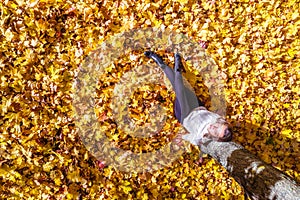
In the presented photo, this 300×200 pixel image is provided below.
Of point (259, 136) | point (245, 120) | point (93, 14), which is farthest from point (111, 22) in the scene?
point (259, 136)

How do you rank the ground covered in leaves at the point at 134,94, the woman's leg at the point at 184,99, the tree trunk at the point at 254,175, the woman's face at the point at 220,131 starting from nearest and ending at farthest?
the tree trunk at the point at 254,175, the woman's face at the point at 220,131, the woman's leg at the point at 184,99, the ground covered in leaves at the point at 134,94

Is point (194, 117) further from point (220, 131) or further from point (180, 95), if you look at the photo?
point (220, 131)

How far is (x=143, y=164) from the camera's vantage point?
393 centimetres

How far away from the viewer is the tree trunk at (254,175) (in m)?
2.27

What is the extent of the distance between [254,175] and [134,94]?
2.06 metres

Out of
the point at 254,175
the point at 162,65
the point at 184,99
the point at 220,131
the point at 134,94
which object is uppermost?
the point at 162,65

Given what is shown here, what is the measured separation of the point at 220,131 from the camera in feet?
8.18

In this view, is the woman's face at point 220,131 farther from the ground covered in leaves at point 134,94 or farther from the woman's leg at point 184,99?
the ground covered in leaves at point 134,94

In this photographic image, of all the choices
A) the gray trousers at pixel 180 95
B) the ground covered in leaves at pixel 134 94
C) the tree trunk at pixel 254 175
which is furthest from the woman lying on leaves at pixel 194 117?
the ground covered in leaves at pixel 134 94

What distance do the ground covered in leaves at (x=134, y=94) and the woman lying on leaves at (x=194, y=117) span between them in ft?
1.39

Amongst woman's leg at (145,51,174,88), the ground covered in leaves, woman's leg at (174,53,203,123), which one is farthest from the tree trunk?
the ground covered in leaves

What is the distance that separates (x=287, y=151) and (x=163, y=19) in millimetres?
2580

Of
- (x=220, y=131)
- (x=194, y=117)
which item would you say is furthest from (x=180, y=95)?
(x=220, y=131)

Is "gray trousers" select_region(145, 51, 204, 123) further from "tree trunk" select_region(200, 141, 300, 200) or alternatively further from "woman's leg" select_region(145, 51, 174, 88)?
"tree trunk" select_region(200, 141, 300, 200)
